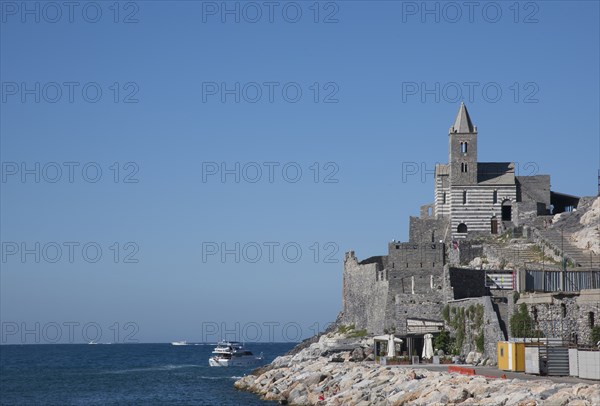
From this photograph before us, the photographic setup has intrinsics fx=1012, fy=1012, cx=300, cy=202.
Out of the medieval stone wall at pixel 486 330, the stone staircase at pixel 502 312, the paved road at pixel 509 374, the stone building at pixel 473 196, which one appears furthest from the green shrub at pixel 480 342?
the stone building at pixel 473 196

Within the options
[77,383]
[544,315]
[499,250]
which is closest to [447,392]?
[544,315]

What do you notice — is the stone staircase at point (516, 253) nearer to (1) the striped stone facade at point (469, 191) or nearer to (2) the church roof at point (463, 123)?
(1) the striped stone facade at point (469, 191)

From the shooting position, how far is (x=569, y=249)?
204 feet

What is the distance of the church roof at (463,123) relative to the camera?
239ft

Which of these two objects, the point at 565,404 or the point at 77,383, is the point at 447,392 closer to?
the point at 565,404

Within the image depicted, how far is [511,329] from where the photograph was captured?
1815 inches

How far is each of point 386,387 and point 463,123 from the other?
113 feet

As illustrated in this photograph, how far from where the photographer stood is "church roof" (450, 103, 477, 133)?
7294 centimetres

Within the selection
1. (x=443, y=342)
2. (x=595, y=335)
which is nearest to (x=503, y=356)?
(x=595, y=335)

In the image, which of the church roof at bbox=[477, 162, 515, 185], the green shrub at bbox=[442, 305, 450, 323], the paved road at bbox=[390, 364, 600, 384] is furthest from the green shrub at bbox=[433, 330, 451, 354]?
the church roof at bbox=[477, 162, 515, 185]

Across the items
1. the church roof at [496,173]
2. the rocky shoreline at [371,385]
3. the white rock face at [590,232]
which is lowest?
the rocky shoreline at [371,385]

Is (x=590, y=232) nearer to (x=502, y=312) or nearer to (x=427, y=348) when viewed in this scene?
(x=427, y=348)

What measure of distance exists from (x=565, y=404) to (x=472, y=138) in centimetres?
4436

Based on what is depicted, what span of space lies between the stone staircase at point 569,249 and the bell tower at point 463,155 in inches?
316
